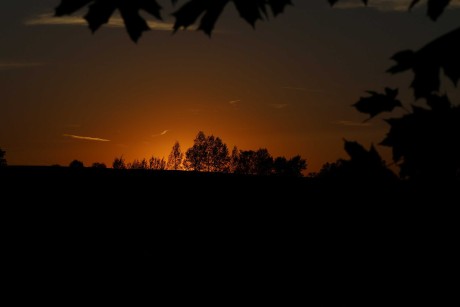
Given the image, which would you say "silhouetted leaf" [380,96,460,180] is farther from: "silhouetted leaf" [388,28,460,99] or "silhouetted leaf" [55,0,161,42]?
"silhouetted leaf" [55,0,161,42]

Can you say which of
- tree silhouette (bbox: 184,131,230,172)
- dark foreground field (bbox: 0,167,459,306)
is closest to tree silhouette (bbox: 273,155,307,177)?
tree silhouette (bbox: 184,131,230,172)

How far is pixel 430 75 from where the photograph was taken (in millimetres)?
2658

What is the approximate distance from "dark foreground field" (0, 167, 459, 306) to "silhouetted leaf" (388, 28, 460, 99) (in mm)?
2056

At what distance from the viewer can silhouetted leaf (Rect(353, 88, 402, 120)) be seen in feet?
11.3

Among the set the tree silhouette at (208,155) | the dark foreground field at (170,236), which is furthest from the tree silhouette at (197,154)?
the dark foreground field at (170,236)

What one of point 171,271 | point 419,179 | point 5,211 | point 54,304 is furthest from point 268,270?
point 419,179

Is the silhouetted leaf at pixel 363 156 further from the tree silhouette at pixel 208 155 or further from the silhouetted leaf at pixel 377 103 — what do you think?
the tree silhouette at pixel 208 155

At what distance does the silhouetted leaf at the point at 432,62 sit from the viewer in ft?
8.32

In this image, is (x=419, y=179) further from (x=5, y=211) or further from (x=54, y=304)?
(x=5, y=211)

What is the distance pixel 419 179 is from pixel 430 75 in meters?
0.63

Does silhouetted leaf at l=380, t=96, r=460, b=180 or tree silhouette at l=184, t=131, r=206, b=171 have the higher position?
tree silhouette at l=184, t=131, r=206, b=171

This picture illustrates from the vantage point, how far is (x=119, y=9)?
2.73 metres

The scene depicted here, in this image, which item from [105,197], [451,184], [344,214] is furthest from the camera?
[105,197]

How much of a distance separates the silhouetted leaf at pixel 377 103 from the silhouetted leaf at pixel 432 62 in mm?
587
